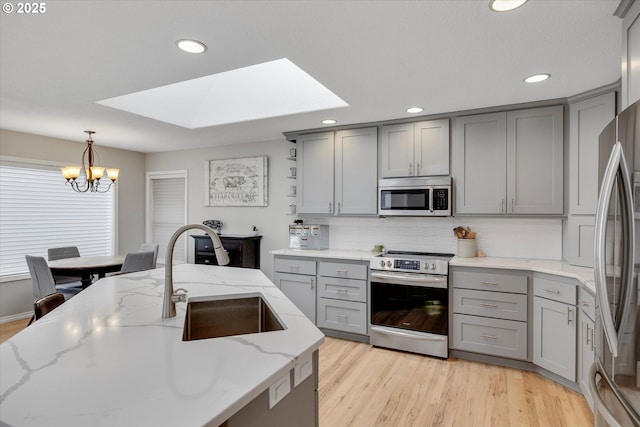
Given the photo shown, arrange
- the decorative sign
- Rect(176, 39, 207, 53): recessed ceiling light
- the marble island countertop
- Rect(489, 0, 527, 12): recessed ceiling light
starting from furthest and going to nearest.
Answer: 1. the decorative sign
2. Rect(176, 39, 207, 53): recessed ceiling light
3. Rect(489, 0, 527, 12): recessed ceiling light
4. the marble island countertop

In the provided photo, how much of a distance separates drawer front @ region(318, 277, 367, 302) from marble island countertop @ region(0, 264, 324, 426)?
203 cm

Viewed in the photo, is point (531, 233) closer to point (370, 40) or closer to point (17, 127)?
point (370, 40)

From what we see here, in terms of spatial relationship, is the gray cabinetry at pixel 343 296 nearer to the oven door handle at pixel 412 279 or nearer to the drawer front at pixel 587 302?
the oven door handle at pixel 412 279

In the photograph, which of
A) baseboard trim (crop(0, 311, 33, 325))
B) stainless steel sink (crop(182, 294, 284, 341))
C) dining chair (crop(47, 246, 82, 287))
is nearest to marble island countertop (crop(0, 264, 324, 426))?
stainless steel sink (crop(182, 294, 284, 341))

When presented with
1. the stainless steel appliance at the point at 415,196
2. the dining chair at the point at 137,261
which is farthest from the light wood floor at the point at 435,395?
the dining chair at the point at 137,261

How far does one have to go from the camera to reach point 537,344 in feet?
9.51

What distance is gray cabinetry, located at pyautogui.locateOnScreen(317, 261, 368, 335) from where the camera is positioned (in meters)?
3.63

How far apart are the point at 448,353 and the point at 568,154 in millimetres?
2070

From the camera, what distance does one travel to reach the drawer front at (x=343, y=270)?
3631 millimetres

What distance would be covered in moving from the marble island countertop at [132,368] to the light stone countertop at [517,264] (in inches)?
80.2

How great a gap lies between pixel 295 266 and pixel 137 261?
1705 mm

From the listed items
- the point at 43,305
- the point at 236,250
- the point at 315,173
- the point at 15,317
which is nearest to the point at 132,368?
the point at 43,305

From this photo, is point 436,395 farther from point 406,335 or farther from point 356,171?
point 356,171

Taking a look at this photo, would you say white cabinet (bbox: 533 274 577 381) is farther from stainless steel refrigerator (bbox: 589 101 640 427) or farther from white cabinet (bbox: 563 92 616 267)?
stainless steel refrigerator (bbox: 589 101 640 427)
